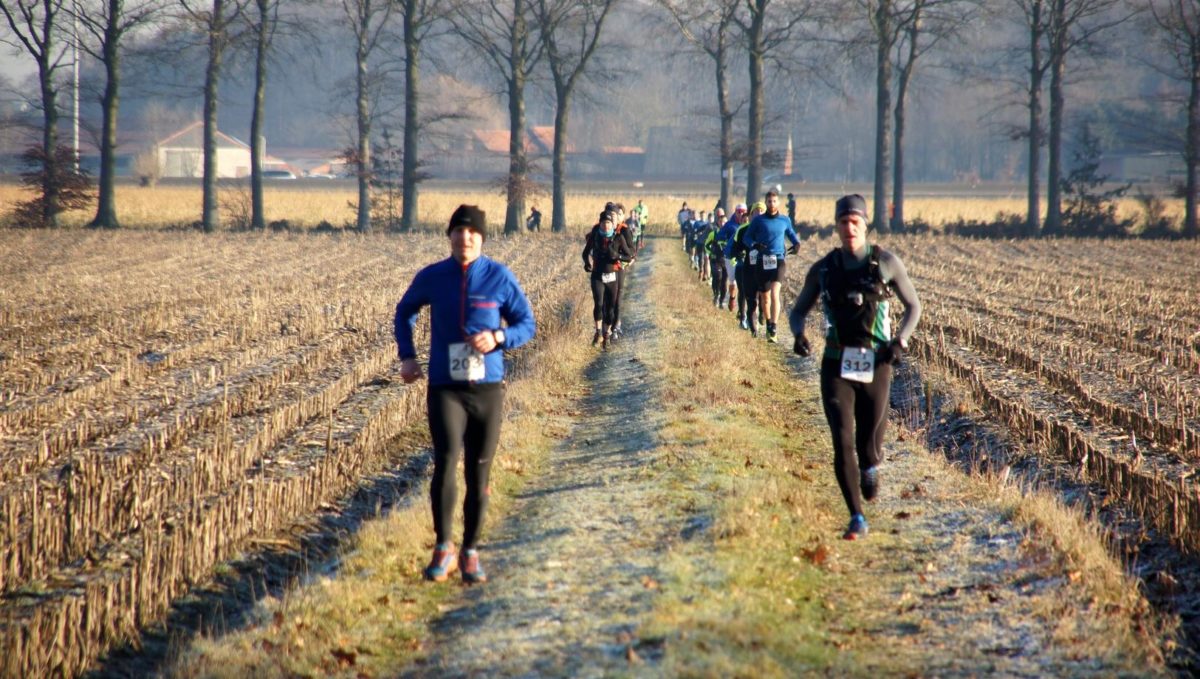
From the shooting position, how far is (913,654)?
5570 mm

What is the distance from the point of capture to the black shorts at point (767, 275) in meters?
15.5

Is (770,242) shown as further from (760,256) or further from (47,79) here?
(47,79)

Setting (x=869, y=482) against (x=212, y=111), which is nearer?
(x=869, y=482)

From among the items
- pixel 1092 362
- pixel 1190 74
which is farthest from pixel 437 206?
pixel 1092 362

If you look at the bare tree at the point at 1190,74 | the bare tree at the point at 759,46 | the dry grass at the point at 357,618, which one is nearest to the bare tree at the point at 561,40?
the bare tree at the point at 759,46

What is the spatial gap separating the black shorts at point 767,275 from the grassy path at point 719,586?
5590 millimetres

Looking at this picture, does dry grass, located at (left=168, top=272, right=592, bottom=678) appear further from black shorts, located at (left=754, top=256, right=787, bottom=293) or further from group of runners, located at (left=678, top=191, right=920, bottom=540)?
black shorts, located at (left=754, top=256, right=787, bottom=293)

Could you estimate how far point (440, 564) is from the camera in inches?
263

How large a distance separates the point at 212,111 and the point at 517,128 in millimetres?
10986

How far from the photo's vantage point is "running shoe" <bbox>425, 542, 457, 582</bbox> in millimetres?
6684

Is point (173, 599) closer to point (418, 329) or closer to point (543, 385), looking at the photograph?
point (543, 385)

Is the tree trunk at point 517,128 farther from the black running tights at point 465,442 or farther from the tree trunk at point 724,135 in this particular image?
the black running tights at point 465,442

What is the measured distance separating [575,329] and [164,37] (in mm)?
30531

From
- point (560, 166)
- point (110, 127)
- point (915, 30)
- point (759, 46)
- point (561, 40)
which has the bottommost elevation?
point (560, 166)
